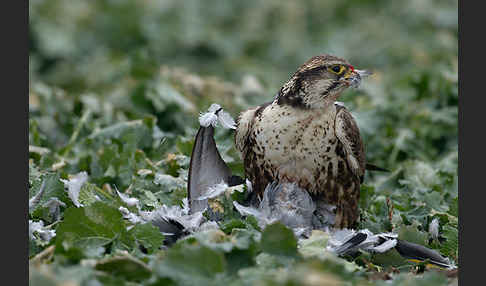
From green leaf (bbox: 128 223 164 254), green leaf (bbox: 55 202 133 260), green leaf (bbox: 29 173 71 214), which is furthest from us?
green leaf (bbox: 29 173 71 214)

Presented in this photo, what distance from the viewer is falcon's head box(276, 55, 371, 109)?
4719mm

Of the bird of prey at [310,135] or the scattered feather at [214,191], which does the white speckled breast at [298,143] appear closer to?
the bird of prey at [310,135]

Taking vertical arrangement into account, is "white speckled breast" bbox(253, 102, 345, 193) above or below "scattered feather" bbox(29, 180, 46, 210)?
above

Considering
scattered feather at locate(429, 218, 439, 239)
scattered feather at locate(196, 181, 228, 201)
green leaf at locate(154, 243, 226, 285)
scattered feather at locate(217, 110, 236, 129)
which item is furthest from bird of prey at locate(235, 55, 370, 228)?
green leaf at locate(154, 243, 226, 285)

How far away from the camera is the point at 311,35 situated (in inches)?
494

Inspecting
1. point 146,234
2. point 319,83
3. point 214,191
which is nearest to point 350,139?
point 319,83

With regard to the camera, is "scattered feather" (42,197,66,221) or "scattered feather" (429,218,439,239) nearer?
"scattered feather" (42,197,66,221)

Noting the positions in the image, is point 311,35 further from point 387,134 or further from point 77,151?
point 77,151

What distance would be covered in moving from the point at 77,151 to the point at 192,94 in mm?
2269

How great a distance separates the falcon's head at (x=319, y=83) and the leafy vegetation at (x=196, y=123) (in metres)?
0.72

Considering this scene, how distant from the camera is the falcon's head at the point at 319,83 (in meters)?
4.72

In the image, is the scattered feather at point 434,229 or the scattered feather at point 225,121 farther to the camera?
the scattered feather at point 434,229

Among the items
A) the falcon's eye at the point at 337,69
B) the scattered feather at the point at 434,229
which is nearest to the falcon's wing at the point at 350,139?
the falcon's eye at the point at 337,69

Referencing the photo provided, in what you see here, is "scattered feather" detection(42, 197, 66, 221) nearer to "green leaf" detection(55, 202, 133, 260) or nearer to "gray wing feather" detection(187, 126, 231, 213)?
"green leaf" detection(55, 202, 133, 260)
